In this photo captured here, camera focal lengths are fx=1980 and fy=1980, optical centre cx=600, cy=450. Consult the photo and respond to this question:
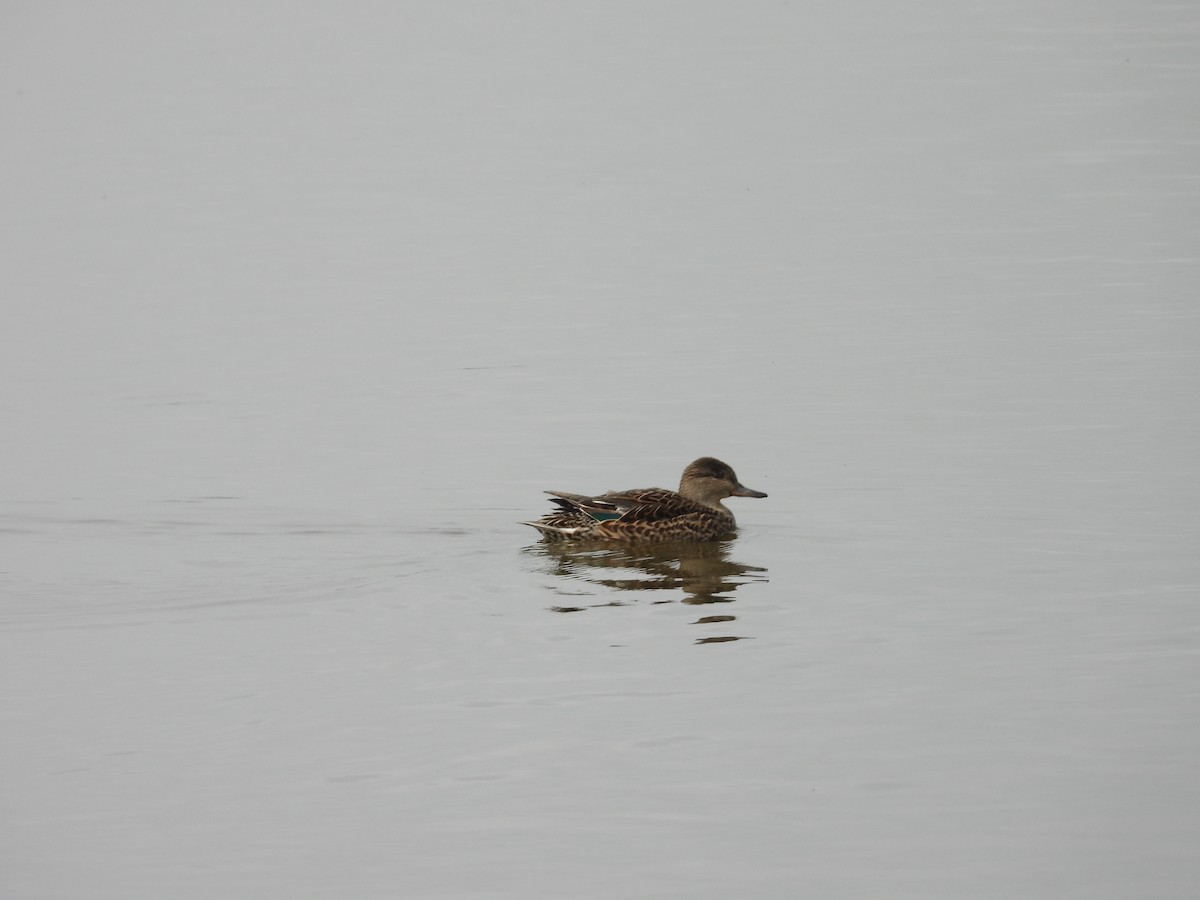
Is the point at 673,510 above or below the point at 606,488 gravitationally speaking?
below

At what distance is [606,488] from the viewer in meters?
13.4

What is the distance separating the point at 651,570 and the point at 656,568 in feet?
0.23

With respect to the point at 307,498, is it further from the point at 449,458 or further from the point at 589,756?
the point at 589,756

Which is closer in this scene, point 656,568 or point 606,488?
point 656,568

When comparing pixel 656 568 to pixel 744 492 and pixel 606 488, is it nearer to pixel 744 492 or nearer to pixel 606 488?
pixel 744 492

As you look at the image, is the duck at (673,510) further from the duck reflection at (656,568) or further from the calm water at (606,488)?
the calm water at (606,488)

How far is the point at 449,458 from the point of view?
14.1 meters

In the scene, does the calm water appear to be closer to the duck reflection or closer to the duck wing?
the duck reflection

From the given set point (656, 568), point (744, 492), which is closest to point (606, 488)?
point (744, 492)

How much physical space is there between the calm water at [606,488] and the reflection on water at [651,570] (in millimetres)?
57

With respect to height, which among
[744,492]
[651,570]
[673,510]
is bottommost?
[651,570]

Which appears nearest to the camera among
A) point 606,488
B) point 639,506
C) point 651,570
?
point 651,570

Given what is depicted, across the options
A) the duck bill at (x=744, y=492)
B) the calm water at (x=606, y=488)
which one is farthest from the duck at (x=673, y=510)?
the calm water at (x=606, y=488)

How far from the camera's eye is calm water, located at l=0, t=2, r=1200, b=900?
23.6 feet
